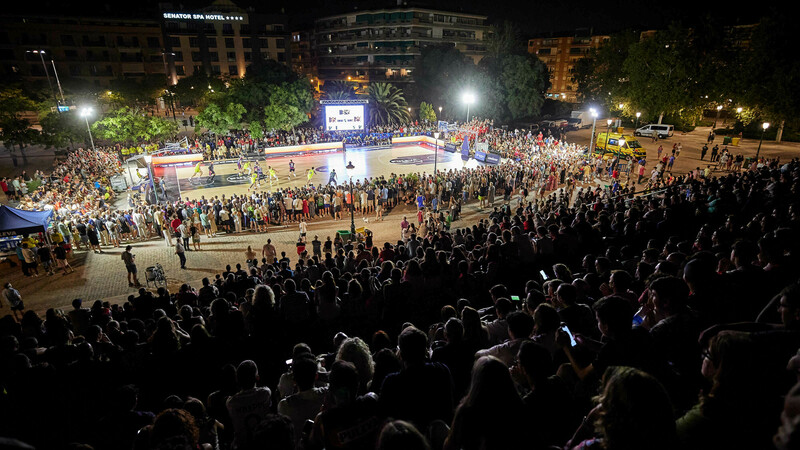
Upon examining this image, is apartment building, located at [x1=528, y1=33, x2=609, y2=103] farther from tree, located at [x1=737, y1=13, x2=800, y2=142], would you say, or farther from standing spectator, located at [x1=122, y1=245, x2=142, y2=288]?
standing spectator, located at [x1=122, y1=245, x2=142, y2=288]

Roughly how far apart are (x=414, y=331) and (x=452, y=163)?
111ft

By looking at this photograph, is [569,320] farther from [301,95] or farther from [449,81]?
[449,81]

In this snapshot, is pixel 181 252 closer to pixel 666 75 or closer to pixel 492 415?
pixel 492 415

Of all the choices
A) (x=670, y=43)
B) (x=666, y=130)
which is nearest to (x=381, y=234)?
(x=666, y=130)

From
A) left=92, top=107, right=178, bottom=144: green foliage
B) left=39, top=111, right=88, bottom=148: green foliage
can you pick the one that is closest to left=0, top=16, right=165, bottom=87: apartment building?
left=92, top=107, right=178, bottom=144: green foliage

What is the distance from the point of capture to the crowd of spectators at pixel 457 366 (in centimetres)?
221

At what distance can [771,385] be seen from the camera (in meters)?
2.18

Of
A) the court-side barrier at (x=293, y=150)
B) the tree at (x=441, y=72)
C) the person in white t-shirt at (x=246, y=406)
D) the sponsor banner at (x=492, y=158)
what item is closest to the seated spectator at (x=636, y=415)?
the person in white t-shirt at (x=246, y=406)

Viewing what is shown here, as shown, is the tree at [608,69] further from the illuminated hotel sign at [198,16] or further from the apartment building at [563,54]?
the illuminated hotel sign at [198,16]

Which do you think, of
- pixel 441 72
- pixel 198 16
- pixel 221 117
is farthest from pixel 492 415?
pixel 198 16

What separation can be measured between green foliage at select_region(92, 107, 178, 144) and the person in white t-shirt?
4450cm

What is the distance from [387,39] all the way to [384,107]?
27326mm

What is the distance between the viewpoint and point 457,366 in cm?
399

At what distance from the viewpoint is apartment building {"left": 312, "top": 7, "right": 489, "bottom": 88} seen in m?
73.2
